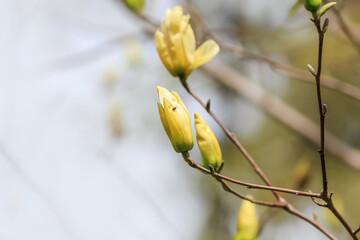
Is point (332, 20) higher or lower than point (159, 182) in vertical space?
Result: higher

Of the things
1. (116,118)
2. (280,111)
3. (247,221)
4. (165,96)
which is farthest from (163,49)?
(116,118)

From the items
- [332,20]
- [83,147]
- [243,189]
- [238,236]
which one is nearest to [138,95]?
[243,189]

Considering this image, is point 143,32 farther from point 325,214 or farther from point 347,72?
point 347,72

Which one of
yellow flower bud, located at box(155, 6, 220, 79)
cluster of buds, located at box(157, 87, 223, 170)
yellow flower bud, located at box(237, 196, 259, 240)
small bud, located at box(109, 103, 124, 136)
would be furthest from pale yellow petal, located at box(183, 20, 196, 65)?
small bud, located at box(109, 103, 124, 136)

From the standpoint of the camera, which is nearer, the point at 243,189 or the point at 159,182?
the point at 159,182

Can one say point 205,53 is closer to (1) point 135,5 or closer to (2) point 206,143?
(2) point 206,143

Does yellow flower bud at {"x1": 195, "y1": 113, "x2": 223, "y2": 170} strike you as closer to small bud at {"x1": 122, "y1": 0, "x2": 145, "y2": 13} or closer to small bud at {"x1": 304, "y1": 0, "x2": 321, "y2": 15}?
small bud at {"x1": 304, "y1": 0, "x2": 321, "y2": 15}

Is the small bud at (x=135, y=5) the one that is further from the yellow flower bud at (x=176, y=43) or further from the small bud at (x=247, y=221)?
the small bud at (x=247, y=221)

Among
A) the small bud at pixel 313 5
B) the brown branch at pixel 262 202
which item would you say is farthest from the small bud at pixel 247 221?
the small bud at pixel 313 5
